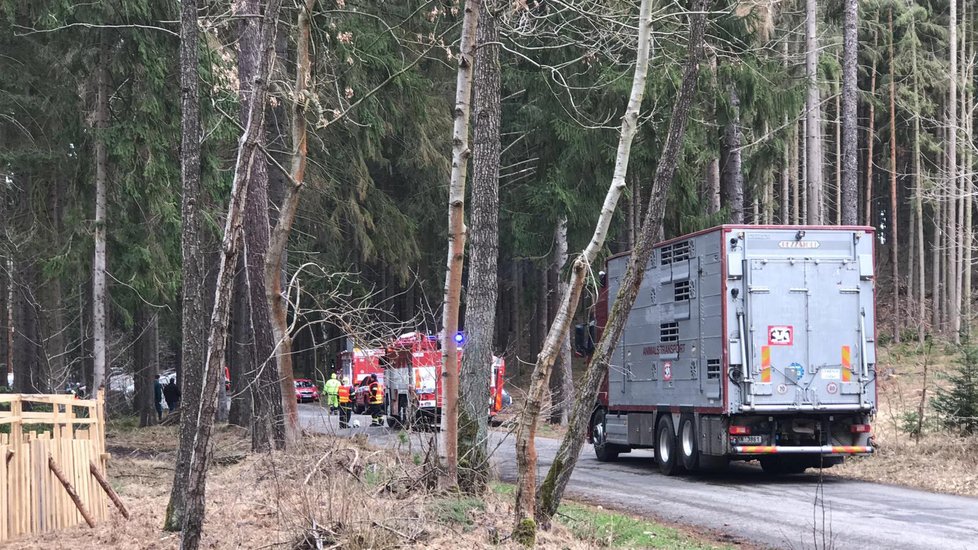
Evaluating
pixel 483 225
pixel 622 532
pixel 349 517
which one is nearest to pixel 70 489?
pixel 349 517

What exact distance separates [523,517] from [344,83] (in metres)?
13.1

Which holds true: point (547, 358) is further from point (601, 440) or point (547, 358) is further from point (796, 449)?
point (601, 440)

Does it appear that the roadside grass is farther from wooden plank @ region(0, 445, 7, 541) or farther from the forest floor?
wooden plank @ region(0, 445, 7, 541)

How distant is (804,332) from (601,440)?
6238 mm

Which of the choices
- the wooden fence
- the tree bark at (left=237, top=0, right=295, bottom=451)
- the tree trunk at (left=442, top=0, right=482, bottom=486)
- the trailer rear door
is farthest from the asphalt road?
the tree bark at (left=237, top=0, right=295, bottom=451)

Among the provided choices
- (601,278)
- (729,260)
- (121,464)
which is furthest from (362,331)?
(601,278)

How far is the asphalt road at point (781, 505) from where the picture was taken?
1038 centimetres

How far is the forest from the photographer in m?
10.5

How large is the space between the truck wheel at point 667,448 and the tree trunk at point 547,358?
8764mm

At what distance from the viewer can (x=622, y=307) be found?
33.9ft

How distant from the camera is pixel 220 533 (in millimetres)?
9727

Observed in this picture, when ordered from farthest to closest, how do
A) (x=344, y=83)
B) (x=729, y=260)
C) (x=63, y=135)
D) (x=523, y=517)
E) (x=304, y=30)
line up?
(x=63, y=135), (x=344, y=83), (x=729, y=260), (x=304, y=30), (x=523, y=517)

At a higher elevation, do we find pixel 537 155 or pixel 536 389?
pixel 537 155

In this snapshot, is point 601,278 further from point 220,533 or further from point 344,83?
point 220,533
